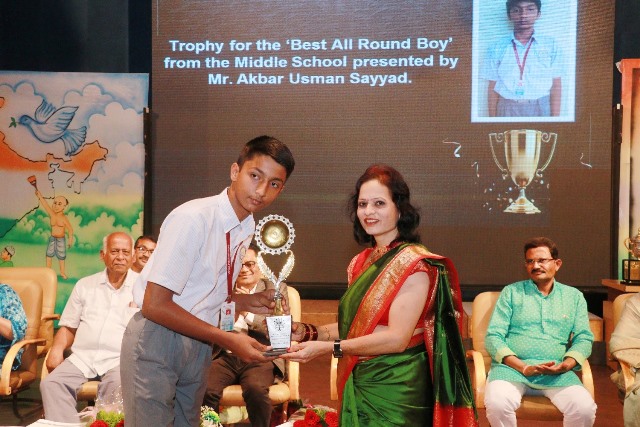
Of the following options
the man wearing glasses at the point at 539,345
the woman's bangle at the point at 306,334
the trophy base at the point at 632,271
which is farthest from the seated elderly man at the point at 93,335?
the trophy base at the point at 632,271

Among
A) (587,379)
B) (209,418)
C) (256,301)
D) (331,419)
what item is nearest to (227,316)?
(256,301)

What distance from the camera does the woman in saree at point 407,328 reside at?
8.95 feet

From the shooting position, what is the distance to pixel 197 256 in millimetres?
2514

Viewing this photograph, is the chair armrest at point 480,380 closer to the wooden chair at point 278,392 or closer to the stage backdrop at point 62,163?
the wooden chair at point 278,392

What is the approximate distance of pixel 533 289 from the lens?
15.6ft

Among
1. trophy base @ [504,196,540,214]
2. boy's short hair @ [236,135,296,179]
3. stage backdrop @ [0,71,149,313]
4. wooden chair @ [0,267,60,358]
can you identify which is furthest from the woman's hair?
stage backdrop @ [0,71,149,313]

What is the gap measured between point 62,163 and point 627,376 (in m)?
5.15

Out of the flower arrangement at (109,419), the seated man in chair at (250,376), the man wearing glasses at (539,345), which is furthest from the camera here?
the seated man in chair at (250,376)

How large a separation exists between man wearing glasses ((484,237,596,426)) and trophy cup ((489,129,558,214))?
2.23m

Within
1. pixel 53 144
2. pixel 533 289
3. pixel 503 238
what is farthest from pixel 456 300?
pixel 53 144

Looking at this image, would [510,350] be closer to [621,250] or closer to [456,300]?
[456,300]

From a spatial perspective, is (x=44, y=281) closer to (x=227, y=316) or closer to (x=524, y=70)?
(x=227, y=316)

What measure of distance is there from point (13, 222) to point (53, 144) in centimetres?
79

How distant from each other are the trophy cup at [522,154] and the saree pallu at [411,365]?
14.3ft
